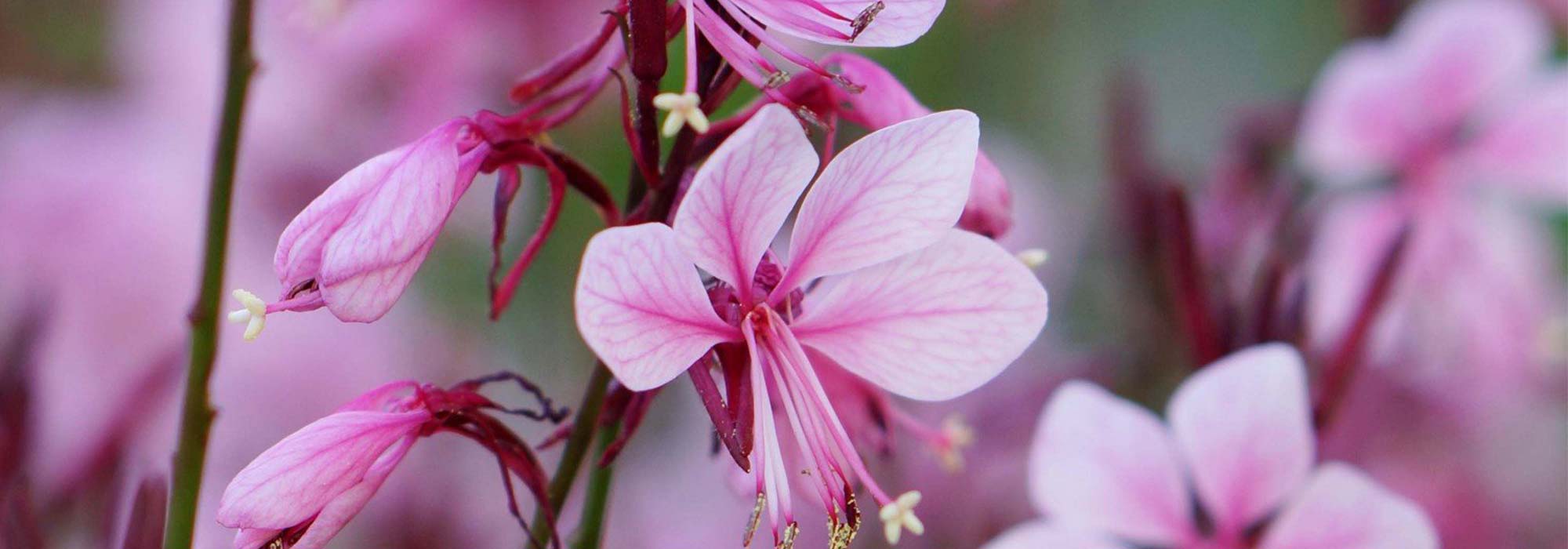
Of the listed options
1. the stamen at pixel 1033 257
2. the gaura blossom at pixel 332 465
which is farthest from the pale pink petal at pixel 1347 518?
the gaura blossom at pixel 332 465

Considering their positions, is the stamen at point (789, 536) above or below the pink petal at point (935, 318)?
below

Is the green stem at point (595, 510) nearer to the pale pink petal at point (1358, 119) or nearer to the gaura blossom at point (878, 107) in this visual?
the gaura blossom at point (878, 107)

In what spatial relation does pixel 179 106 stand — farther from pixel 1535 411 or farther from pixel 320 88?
pixel 1535 411

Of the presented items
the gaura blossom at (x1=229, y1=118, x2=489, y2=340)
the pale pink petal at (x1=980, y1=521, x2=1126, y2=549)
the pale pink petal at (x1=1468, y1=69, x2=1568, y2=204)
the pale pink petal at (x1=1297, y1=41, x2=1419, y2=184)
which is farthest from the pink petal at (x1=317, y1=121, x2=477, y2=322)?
the pale pink petal at (x1=1468, y1=69, x2=1568, y2=204)

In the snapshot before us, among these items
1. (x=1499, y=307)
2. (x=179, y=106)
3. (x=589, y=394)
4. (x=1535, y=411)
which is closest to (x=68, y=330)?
(x=179, y=106)

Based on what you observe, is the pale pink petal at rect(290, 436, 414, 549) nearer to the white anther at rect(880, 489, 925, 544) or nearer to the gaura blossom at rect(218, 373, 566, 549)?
the gaura blossom at rect(218, 373, 566, 549)

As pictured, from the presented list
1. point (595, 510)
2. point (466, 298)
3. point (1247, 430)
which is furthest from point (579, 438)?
point (466, 298)
